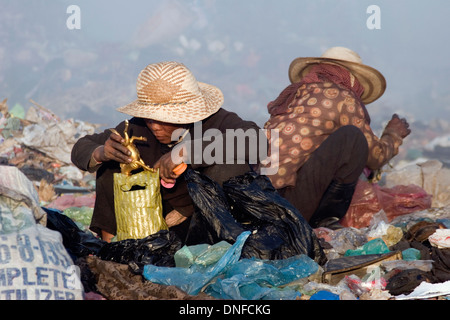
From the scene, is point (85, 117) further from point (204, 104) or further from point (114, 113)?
point (204, 104)

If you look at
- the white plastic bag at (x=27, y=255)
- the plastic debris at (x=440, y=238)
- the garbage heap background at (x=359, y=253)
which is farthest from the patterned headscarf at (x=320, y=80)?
the white plastic bag at (x=27, y=255)

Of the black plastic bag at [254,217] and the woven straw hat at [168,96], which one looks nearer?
the black plastic bag at [254,217]

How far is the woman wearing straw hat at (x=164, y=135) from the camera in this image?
2.66 m

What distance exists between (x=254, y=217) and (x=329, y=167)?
965 millimetres

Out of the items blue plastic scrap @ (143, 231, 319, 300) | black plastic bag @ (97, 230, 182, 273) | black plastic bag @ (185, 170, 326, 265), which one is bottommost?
blue plastic scrap @ (143, 231, 319, 300)

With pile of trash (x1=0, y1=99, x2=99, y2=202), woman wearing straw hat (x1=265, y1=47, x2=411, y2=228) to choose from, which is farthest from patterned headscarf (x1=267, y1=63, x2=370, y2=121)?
pile of trash (x1=0, y1=99, x2=99, y2=202)

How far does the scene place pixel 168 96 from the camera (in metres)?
2.68

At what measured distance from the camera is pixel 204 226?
2504 millimetres

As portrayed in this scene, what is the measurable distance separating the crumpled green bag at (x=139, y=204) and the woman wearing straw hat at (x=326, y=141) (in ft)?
3.23

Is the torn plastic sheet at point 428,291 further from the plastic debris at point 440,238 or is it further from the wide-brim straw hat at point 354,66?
the wide-brim straw hat at point 354,66

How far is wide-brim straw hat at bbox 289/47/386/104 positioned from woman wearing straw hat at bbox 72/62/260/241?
1179mm

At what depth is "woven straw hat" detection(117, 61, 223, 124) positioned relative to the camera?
266 centimetres

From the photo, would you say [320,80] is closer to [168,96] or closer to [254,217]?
[168,96]

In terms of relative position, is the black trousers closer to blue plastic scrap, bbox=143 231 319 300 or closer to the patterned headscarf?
the patterned headscarf
